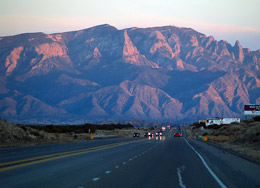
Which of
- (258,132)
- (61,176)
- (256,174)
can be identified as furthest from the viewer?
(258,132)

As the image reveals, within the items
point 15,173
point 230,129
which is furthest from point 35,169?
point 230,129

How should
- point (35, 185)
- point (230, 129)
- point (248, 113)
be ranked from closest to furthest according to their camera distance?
point (35, 185), point (230, 129), point (248, 113)

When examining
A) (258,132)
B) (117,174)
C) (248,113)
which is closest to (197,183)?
(117,174)

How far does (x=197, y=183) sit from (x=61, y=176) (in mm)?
4965

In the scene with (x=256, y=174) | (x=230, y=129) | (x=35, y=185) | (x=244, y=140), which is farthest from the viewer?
(x=230, y=129)

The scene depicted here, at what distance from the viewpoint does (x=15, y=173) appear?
17.4 metres

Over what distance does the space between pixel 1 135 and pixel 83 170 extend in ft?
101

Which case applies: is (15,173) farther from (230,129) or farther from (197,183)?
(230,129)

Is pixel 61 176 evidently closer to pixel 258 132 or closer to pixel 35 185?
pixel 35 185

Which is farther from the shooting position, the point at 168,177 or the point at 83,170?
the point at 83,170

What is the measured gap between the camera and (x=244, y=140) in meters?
Answer: 50.7

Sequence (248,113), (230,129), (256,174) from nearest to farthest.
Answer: (256,174) → (230,129) → (248,113)

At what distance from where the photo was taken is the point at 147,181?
15.9m

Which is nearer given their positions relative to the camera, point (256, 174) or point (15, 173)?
point (15, 173)
